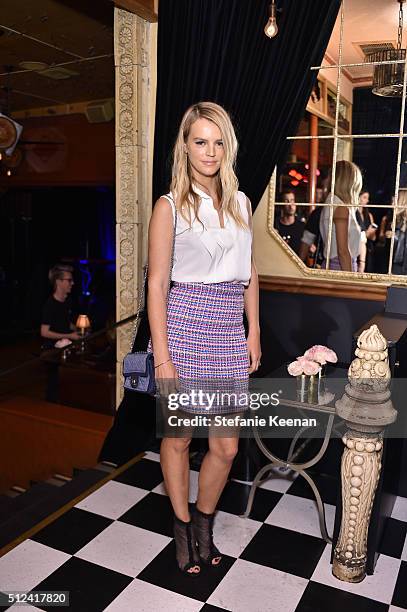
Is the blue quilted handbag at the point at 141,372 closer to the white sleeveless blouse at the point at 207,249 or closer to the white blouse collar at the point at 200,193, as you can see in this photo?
the white sleeveless blouse at the point at 207,249

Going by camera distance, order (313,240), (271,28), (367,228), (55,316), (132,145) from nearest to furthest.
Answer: (271,28), (367,228), (313,240), (132,145), (55,316)

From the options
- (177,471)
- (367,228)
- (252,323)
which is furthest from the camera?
(367,228)

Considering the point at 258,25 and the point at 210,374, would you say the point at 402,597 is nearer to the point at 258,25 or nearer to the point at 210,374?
the point at 210,374

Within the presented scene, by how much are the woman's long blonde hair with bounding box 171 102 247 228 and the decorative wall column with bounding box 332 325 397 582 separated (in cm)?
73

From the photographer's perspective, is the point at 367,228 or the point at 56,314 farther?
A: the point at 56,314

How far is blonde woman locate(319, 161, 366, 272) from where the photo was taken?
3.01 meters

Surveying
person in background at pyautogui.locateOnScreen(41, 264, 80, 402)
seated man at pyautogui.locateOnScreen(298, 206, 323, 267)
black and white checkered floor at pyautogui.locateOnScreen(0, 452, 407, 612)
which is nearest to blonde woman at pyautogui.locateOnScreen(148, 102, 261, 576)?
black and white checkered floor at pyautogui.locateOnScreen(0, 452, 407, 612)

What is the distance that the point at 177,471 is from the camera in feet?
7.54

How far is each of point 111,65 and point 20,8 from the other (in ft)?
5.96

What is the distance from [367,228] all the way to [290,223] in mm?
429

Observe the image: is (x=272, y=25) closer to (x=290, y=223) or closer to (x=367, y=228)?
(x=290, y=223)

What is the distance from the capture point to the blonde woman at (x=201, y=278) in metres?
2.12

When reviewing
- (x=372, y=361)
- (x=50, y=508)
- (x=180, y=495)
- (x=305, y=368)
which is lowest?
(x=50, y=508)

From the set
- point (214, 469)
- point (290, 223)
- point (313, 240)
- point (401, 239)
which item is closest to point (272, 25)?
point (290, 223)
